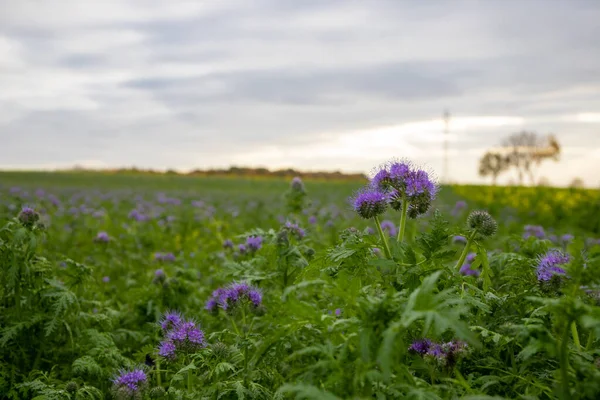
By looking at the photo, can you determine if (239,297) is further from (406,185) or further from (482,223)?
(482,223)

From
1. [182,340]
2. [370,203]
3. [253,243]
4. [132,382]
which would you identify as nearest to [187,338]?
[182,340]

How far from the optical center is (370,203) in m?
3.40

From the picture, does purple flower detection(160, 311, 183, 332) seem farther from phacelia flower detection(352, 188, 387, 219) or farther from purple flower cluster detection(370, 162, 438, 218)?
purple flower cluster detection(370, 162, 438, 218)

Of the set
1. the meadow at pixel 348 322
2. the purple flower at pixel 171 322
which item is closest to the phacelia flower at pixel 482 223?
the meadow at pixel 348 322

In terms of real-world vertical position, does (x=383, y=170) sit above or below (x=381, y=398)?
above

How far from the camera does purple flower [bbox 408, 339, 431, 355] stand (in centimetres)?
274

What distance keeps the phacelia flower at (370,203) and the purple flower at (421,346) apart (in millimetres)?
881

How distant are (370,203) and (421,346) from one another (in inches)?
37.7

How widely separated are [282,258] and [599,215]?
55.2 feet

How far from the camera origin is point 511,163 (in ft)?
267

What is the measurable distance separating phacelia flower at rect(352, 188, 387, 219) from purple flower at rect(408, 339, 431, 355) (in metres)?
0.88

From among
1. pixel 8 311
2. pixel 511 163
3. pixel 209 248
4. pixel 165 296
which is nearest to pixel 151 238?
pixel 209 248

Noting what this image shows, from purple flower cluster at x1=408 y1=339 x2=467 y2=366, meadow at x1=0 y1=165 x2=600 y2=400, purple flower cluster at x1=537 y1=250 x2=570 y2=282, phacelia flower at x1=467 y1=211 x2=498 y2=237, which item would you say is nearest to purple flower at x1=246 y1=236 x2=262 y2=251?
meadow at x1=0 y1=165 x2=600 y2=400

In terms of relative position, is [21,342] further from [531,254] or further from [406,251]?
[531,254]
